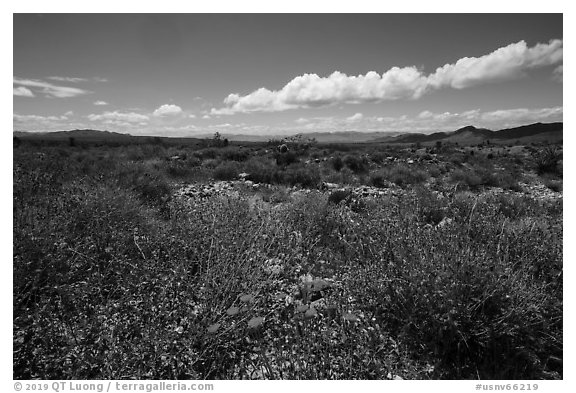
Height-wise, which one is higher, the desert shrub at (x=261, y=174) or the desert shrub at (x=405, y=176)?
the desert shrub at (x=261, y=174)

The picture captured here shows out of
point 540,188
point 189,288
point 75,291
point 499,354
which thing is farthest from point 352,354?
point 540,188

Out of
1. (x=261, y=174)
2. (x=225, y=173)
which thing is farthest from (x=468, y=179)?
(x=225, y=173)

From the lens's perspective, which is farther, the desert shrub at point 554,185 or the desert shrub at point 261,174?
the desert shrub at point 261,174

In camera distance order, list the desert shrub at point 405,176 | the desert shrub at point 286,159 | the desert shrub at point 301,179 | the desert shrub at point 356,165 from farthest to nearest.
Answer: the desert shrub at point 286,159
the desert shrub at point 356,165
the desert shrub at point 405,176
the desert shrub at point 301,179

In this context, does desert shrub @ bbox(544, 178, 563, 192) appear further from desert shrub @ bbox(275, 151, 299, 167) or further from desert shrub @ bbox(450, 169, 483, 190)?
desert shrub @ bbox(275, 151, 299, 167)

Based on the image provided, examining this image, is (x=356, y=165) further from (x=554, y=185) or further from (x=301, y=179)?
(x=554, y=185)

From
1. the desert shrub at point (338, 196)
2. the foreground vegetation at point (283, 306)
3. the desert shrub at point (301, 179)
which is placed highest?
the desert shrub at point (301, 179)

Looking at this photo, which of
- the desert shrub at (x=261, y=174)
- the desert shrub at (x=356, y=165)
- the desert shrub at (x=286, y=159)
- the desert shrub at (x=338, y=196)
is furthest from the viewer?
the desert shrub at (x=286, y=159)

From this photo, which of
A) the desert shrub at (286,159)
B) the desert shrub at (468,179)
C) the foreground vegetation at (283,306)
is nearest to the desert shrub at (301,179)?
the desert shrub at (286,159)

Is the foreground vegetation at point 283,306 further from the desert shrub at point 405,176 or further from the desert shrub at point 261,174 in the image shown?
the desert shrub at point 405,176

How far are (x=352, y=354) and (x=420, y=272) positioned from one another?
746 mm

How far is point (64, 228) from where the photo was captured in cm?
288

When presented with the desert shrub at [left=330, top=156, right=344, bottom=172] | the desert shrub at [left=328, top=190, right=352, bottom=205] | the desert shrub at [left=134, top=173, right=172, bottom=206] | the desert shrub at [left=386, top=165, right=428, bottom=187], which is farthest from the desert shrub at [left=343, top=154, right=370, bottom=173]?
the desert shrub at [left=134, top=173, right=172, bottom=206]
